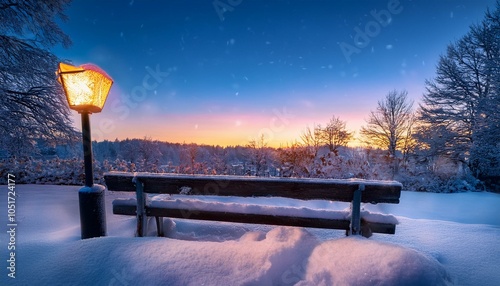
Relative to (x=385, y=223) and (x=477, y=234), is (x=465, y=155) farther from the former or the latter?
(x=385, y=223)

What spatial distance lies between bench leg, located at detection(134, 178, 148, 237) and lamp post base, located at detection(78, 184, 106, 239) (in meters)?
0.43

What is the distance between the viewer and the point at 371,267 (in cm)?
183

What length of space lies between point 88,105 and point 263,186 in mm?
2347

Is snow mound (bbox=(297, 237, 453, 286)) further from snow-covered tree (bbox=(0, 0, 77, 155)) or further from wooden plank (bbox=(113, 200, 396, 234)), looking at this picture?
snow-covered tree (bbox=(0, 0, 77, 155))

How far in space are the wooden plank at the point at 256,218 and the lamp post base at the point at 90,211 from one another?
324mm

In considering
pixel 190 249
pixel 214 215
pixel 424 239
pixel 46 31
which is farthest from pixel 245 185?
pixel 46 31

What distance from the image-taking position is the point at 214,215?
112 inches

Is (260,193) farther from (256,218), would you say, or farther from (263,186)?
(256,218)

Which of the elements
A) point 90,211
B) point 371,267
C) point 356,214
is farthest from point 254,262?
point 90,211

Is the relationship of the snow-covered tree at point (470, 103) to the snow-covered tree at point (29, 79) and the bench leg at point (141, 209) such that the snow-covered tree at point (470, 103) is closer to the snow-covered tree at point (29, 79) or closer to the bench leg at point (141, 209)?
the bench leg at point (141, 209)

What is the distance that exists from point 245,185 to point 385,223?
163 cm

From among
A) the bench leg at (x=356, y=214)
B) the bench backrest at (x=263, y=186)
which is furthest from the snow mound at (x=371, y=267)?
the bench backrest at (x=263, y=186)

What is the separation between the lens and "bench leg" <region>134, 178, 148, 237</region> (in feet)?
9.45

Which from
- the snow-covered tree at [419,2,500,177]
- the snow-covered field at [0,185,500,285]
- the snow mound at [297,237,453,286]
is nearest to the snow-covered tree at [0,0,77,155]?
the snow-covered field at [0,185,500,285]
